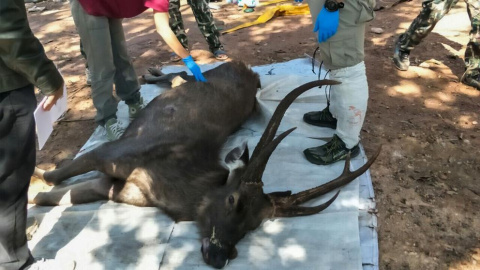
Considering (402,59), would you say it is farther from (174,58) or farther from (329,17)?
(174,58)

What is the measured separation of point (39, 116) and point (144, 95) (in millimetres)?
2628


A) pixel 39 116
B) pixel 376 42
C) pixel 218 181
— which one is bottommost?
pixel 376 42

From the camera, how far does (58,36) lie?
735 centimetres

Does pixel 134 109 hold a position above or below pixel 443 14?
below

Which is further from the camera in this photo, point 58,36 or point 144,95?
point 58,36

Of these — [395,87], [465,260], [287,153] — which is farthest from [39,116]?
[395,87]

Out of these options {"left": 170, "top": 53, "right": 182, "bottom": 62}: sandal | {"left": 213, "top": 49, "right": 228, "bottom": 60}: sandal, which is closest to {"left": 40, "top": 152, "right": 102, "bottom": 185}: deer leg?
{"left": 170, "top": 53, "right": 182, "bottom": 62}: sandal

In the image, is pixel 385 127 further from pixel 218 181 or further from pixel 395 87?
pixel 218 181

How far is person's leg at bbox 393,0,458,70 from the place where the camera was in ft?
16.4

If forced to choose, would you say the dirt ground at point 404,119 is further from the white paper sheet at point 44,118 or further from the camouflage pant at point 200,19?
the white paper sheet at point 44,118

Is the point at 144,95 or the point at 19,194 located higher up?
the point at 19,194

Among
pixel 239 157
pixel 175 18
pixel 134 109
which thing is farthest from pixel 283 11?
pixel 239 157

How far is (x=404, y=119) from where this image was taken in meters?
4.39

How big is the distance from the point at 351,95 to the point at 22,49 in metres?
2.24
